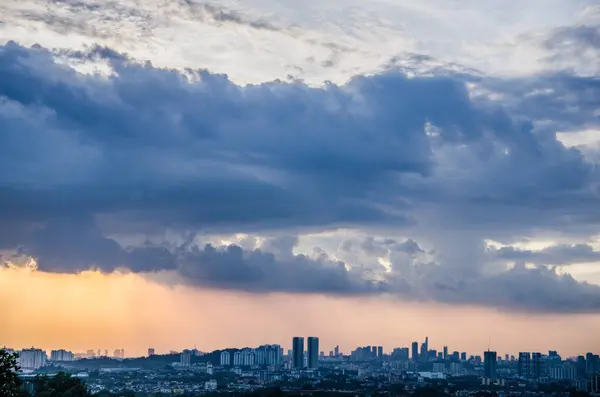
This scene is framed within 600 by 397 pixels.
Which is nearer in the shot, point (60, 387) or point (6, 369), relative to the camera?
point (6, 369)

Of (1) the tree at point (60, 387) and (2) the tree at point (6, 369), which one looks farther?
(1) the tree at point (60, 387)

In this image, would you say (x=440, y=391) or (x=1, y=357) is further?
(x=440, y=391)

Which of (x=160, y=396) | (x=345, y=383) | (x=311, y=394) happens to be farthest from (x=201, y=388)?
(x=311, y=394)

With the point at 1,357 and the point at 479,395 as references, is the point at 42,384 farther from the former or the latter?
the point at 479,395

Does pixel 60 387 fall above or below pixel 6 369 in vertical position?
below

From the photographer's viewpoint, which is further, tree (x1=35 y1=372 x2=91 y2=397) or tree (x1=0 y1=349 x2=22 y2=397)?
tree (x1=35 y1=372 x2=91 y2=397)

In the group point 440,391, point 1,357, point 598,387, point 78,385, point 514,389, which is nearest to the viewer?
point 1,357

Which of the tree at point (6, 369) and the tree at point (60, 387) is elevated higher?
the tree at point (6, 369)

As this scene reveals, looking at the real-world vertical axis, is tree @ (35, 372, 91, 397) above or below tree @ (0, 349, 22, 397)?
below
